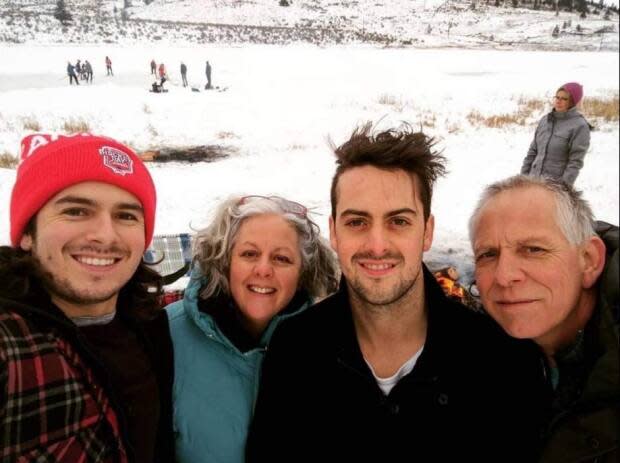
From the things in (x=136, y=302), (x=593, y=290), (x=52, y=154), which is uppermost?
(x=52, y=154)

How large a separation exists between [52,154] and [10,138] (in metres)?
2.49

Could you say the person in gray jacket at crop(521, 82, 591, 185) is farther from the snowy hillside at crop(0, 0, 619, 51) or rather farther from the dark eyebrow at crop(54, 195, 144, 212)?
the dark eyebrow at crop(54, 195, 144, 212)

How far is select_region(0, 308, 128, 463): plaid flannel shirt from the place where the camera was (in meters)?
0.93

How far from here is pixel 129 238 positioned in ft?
4.47

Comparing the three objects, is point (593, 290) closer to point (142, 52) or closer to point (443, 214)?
point (443, 214)

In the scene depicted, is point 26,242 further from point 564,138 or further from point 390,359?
point 564,138

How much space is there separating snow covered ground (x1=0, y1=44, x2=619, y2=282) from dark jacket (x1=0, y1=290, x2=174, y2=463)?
82.5 inches

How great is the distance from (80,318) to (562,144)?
420 cm

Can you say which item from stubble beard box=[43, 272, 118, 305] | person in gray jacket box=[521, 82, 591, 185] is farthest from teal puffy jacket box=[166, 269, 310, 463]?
person in gray jacket box=[521, 82, 591, 185]

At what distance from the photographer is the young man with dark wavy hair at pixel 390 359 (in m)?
1.26

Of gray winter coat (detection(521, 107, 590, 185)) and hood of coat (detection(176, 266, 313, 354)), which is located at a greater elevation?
gray winter coat (detection(521, 107, 590, 185))

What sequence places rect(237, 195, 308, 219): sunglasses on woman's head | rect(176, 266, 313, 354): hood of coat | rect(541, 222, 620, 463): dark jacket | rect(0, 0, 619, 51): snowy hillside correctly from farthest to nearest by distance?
rect(0, 0, 619, 51): snowy hillside
rect(237, 195, 308, 219): sunglasses on woman's head
rect(176, 266, 313, 354): hood of coat
rect(541, 222, 620, 463): dark jacket

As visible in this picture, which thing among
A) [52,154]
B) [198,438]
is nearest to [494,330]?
→ [198,438]

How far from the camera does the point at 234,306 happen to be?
1.65 meters
